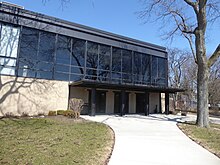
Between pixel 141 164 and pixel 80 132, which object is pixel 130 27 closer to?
pixel 80 132

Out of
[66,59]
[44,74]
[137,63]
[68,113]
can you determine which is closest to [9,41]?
Result: [44,74]

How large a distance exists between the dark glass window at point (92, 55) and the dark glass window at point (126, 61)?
316 centimetres

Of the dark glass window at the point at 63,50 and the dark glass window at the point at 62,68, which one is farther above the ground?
the dark glass window at the point at 63,50

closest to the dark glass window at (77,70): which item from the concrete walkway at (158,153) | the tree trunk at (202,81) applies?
the tree trunk at (202,81)

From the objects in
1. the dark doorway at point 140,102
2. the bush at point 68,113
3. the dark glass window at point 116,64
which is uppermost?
the dark glass window at point 116,64

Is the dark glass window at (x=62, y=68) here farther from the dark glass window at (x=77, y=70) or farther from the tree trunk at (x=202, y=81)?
the tree trunk at (x=202, y=81)

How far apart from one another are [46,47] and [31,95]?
3898 millimetres

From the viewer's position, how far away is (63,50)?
16.4 m

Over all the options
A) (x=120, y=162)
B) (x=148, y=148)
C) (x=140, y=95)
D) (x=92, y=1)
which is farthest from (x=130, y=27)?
(x=120, y=162)

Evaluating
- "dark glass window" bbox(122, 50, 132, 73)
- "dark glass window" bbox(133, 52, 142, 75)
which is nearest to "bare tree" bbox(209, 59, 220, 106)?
"dark glass window" bbox(133, 52, 142, 75)

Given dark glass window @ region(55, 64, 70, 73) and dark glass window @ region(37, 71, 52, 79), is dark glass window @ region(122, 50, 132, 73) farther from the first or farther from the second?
dark glass window @ region(37, 71, 52, 79)

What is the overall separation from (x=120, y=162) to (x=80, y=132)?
377cm

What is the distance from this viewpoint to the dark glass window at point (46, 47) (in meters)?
15.3

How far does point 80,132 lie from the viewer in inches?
338
